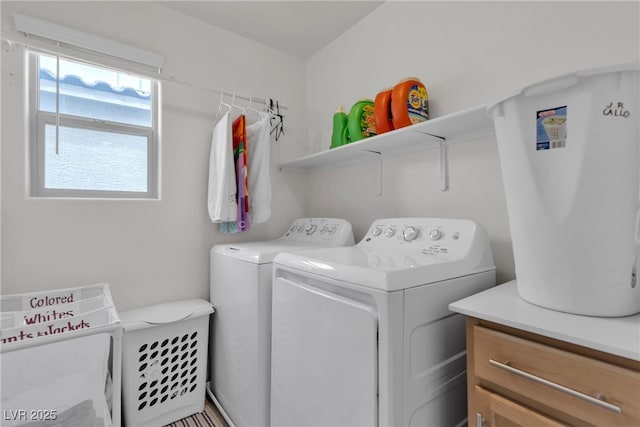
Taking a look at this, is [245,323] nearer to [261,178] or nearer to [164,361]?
[164,361]

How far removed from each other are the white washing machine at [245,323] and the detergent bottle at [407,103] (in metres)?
0.78

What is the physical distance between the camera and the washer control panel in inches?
76.4

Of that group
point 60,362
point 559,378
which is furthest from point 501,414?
point 60,362

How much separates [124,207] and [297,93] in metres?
1.70

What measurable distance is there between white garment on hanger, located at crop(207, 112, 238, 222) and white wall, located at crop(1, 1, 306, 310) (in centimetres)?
24

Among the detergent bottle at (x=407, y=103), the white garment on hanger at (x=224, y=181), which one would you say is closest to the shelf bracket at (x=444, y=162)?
the detergent bottle at (x=407, y=103)

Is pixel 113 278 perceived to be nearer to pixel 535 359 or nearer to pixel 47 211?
pixel 47 211

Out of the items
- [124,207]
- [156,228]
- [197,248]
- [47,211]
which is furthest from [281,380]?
[47,211]

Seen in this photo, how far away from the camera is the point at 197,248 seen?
6.90 feet

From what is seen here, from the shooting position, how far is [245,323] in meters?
1.58

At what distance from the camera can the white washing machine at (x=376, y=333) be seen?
0.91 meters

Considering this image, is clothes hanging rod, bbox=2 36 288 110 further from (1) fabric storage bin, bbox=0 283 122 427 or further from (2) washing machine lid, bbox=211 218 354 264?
(1) fabric storage bin, bbox=0 283 122 427

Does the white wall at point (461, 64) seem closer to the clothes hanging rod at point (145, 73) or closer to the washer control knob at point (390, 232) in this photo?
A: the washer control knob at point (390, 232)

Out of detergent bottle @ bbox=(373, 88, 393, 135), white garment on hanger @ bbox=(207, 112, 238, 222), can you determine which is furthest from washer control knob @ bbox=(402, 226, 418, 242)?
white garment on hanger @ bbox=(207, 112, 238, 222)
